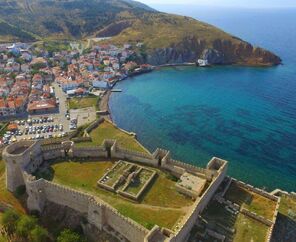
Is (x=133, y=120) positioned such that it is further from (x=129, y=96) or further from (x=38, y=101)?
(x=38, y=101)

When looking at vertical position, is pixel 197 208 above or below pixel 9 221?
above

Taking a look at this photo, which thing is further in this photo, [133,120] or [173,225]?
[133,120]

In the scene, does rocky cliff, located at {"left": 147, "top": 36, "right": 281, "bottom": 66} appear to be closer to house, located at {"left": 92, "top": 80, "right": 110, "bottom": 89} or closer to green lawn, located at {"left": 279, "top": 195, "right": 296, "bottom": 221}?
house, located at {"left": 92, "top": 80, "right": 110, "bottom": 89}

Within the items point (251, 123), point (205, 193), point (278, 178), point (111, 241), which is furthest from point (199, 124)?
point (111, 241)

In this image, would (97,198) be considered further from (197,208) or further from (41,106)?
(41,106)

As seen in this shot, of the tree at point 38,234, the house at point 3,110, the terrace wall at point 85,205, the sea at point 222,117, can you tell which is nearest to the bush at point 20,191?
the terrace wall at point 85,205

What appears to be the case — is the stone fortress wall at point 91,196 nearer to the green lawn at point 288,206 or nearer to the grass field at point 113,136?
the green lawn at point 288,206

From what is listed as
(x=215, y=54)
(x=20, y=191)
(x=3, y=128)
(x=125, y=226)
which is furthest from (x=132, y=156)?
(x=215, y=54)

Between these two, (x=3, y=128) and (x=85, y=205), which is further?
(x=3, y=128)
